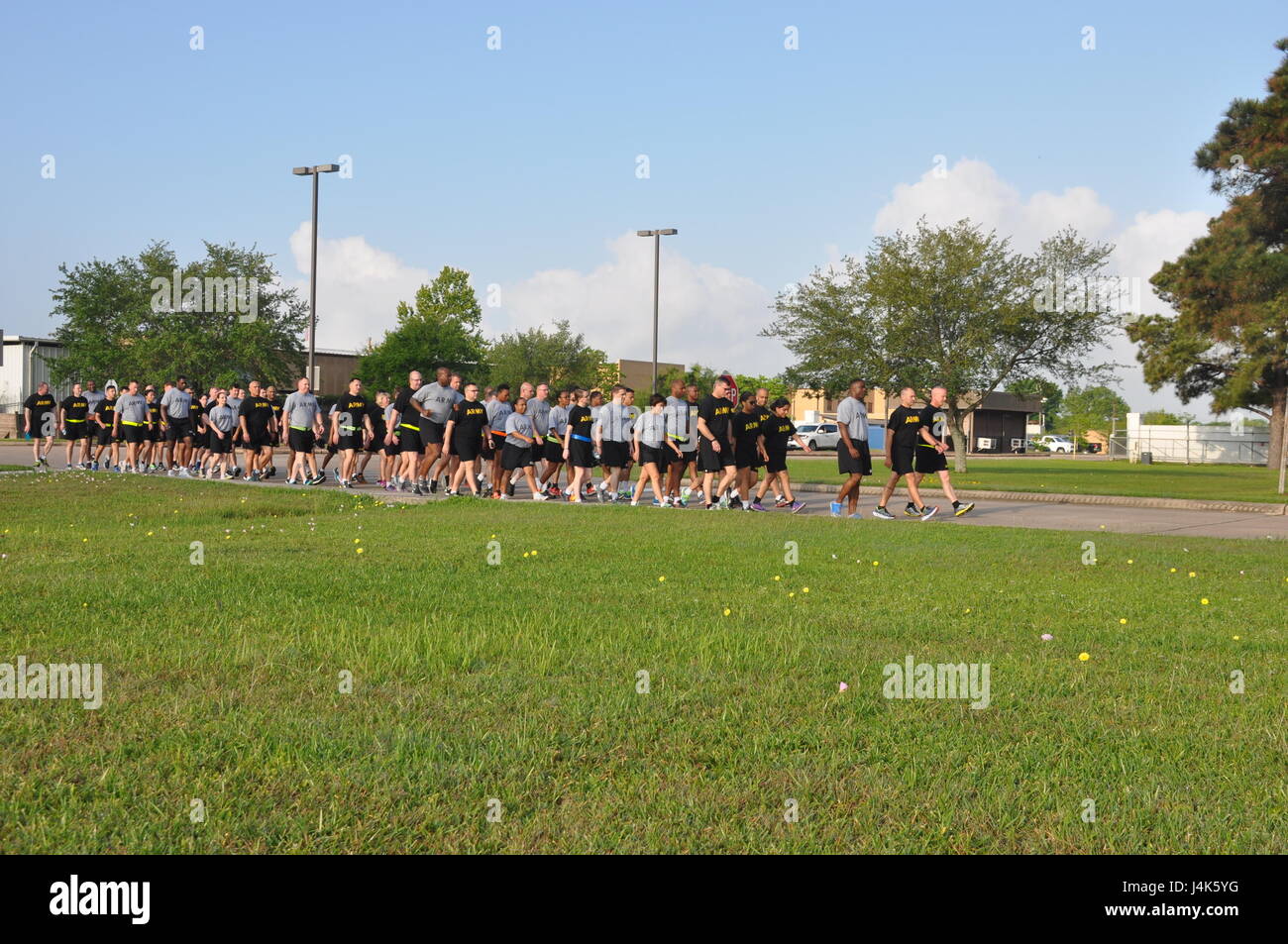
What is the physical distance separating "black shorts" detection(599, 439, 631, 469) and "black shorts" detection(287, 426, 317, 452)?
614cm

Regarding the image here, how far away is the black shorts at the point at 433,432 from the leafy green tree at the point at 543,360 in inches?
1926

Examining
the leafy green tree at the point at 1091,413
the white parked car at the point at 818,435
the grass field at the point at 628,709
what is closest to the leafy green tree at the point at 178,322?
the white parked car at the point at 818,435

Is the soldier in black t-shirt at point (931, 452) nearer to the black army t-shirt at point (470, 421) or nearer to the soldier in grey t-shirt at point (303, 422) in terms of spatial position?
the black army t-shirt at point (470, 421)

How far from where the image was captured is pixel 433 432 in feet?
66.3

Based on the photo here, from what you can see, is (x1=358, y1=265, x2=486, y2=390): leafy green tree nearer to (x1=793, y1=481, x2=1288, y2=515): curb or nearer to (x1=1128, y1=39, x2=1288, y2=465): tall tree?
(x1=1128, y1=39, x2=1288, y2=465): tall tree

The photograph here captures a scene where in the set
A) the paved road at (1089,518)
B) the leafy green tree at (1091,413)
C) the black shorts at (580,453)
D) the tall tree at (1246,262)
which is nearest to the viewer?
the paved road at (1089,518)

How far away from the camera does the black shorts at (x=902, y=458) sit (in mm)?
16469

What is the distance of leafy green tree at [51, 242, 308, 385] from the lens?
56.2 meters

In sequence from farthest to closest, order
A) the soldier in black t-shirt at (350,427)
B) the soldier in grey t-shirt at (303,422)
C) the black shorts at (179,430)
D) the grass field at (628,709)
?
the black shorts at (179,430) → the soldier in black t-shirt at (350,427) → the soldier in grey t-shirt at (303,422) → the grass field at (628,709)

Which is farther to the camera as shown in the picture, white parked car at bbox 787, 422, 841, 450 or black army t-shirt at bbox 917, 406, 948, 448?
white parked car at bbox 787, 422, 841, 450

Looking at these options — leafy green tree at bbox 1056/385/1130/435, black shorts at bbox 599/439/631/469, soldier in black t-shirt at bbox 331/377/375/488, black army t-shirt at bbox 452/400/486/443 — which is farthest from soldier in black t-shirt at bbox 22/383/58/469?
leafy green tree at bbox 1056/385/1130/435

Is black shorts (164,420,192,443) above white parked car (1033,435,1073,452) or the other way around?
the other way around

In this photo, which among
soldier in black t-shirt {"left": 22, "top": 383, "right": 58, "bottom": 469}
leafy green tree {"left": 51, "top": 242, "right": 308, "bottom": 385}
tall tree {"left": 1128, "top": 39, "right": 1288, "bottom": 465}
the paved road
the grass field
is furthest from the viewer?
leafy green tree {"left": 51, "top": 242, "right": 308, "bottom": 385}

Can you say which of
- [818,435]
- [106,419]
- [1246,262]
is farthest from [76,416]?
[818,435]
